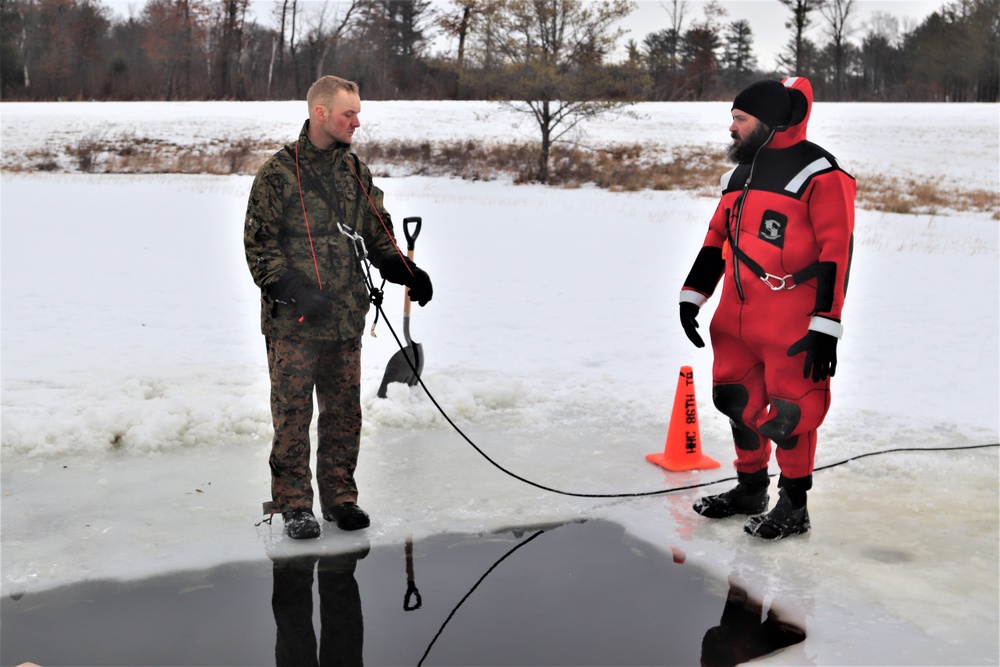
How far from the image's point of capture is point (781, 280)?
4.27 m

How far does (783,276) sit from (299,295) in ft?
6.77

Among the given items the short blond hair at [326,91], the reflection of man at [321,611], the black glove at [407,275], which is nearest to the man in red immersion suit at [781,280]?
the black glove at [407,275]

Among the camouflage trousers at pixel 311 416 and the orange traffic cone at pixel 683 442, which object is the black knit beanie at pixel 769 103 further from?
the camouflage trousers at pixel 311 416

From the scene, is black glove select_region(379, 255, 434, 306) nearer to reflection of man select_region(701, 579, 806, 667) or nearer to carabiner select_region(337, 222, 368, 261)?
carabiner select_region(337, 222, 368, 261)

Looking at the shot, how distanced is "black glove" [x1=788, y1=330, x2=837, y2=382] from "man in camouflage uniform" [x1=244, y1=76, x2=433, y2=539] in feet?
5.54

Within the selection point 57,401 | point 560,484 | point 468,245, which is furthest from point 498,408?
point 468,245

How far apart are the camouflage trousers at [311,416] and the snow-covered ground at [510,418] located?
0.76ft

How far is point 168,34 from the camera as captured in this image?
1980 inches

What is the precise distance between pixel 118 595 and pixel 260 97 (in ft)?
163

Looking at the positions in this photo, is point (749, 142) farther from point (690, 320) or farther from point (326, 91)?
point (326, 91)

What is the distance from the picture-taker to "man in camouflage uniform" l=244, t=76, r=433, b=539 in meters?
4.20

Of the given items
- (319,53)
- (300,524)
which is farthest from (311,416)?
(319,53)

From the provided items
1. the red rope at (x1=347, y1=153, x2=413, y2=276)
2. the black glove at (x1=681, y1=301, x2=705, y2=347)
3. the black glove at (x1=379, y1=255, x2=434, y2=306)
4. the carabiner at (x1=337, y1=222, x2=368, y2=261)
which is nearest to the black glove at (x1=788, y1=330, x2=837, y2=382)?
the black glove at (x1=681, y1=301, x2=705, y2=347)

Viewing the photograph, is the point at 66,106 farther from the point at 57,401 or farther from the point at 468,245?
the point at 57,401
